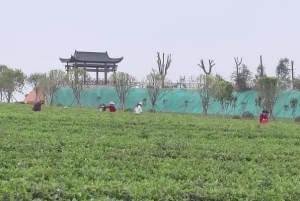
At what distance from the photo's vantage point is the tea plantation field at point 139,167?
6061mm

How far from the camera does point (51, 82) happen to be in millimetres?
39469

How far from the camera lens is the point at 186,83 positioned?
→ 43.5 meters

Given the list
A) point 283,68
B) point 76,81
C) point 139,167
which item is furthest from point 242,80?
point 139,167

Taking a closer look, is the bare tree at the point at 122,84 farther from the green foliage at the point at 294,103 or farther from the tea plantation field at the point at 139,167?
the tea plantation field at the point at 139,167

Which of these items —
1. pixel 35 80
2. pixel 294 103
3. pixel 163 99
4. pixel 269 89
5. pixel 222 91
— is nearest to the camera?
pixel 269 89

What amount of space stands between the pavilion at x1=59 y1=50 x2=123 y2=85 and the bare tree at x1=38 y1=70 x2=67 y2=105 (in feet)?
19.4

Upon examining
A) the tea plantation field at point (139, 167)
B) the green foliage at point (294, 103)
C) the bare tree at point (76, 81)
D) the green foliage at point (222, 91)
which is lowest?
the tea plantation field at point (139, 167)

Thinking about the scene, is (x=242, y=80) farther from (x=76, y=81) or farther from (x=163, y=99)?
(x=76, y=81)

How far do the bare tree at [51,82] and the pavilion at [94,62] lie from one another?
19.4 ft

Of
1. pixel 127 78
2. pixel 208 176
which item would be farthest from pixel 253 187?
pixel 127 78

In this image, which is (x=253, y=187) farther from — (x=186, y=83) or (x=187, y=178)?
(x=186, y=83)

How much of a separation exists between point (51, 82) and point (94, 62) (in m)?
8.57

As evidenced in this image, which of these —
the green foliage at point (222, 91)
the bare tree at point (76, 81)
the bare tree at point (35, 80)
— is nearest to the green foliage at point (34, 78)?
the bare tree at point (35, 80)

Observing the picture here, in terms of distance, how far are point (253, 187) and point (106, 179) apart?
198 cm
